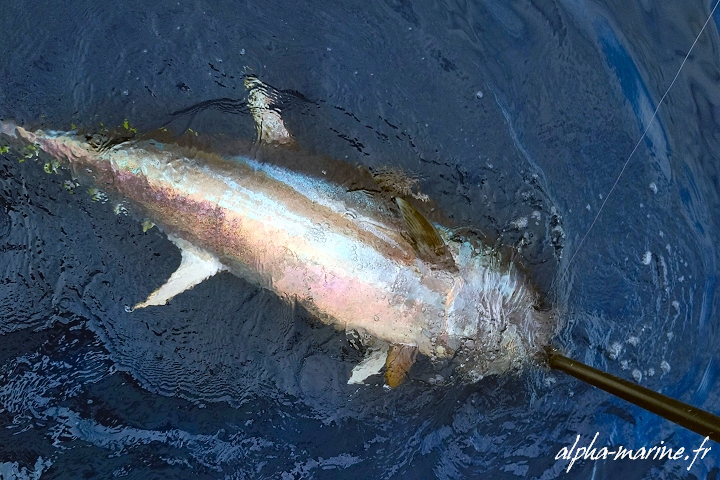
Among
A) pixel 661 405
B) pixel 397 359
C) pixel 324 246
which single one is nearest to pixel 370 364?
pixel 397 359

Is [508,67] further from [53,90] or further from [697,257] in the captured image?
[53,90]

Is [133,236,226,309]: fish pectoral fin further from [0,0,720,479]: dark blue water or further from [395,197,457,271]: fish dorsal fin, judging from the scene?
[395,197,457,271]: fish dorsal fin

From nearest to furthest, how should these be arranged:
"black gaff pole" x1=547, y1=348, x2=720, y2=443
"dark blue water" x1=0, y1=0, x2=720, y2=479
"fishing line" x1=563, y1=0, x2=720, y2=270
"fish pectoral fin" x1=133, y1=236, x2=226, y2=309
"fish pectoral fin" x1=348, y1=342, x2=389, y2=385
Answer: "black gaff pole" x1=547, y1=348, x2=720, y2=443 → "fish pectoral fin" x1=133, y1=236, x2=226, y2=309 → "fish pectoral fin" x1=348, y1=342, x2=389, y2=385 → "dark blue water" x1=0, y1=0, x2=720, y2=479 → "fishing line" x1=563, y1=0, x2=720, y2=270

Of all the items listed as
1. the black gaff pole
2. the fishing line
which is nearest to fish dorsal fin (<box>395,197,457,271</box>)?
the black gaff pole

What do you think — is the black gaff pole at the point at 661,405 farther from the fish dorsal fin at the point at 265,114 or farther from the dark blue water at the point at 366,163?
the fish dorsal fin at the point at 265,114

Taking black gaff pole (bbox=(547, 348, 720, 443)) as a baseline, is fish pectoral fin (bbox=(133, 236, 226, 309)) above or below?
below

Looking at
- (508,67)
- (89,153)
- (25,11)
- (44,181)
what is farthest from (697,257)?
(25,11)

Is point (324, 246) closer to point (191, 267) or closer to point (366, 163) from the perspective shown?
point (191, 267)
